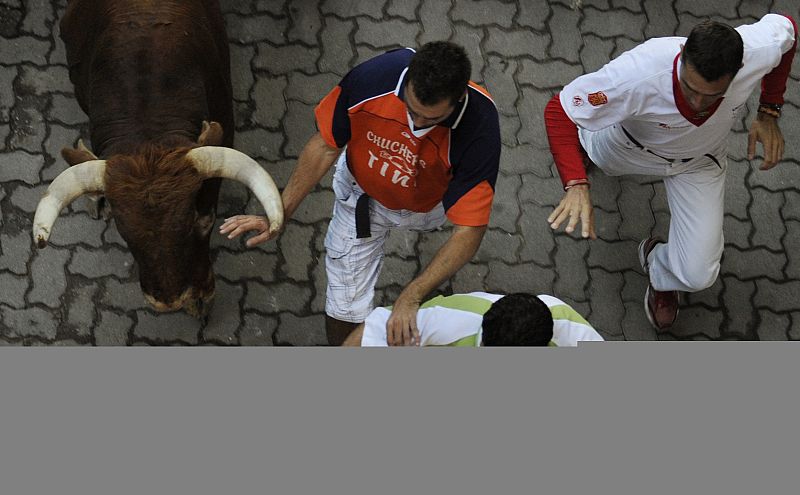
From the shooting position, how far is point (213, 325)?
5449 millimetres

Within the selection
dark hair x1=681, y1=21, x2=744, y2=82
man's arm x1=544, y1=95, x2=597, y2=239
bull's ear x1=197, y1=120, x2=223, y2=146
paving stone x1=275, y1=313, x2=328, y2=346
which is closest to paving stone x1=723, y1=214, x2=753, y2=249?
man's arm x1=544, y1=95, x2=597, y2=239

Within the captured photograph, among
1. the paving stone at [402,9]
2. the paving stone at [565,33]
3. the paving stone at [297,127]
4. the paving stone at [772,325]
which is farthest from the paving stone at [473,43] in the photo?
the paving stone at [772,325]

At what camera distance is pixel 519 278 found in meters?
5.69

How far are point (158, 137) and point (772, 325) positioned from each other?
3.94 m

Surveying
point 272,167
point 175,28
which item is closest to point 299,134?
point 272,167

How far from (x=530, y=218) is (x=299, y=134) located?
5.25 feet

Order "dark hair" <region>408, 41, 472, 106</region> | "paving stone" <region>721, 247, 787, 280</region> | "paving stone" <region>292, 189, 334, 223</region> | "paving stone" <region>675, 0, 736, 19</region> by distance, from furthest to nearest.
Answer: "paving stone" <region>675, 0, 736, 19</region>, "paving stone" <region>721, 247, 787, 280</region>, "paving stone" <region>292, 189, 334, 223</region>, "dark hair" <region>408, 41, 472, 106</region>

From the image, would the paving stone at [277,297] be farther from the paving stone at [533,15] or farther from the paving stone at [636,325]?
the paving stone at [533,15]

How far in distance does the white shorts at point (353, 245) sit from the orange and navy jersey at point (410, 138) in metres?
0.38

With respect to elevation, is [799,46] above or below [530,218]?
above

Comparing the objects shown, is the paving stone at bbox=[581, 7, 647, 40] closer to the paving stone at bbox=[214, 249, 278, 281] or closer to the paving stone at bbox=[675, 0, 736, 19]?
the paving stone at bbox=[675, 0, 736, 19]

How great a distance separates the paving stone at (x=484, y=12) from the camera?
243 inches

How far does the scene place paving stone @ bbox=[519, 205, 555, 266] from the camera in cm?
572

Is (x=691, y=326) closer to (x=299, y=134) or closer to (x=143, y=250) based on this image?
(x=299, y=134)
